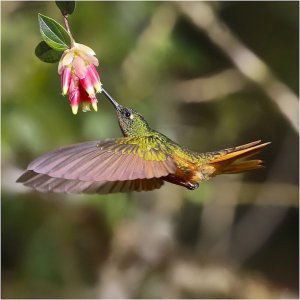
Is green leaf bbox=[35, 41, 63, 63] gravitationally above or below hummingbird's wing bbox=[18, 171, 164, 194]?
above

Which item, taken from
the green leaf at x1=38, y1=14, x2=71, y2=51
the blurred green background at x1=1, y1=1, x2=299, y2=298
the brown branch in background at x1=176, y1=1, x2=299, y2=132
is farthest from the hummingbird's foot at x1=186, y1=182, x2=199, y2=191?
the brown branch in background at x1=176, y1=1, x2=299, y2=132

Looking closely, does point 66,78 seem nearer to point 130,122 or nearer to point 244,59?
point 130,122

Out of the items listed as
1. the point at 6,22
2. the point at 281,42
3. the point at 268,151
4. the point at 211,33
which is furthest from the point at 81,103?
the point at 268,151

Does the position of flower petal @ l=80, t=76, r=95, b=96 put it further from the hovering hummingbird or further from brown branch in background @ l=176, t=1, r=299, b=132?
brown branch in background @ l=176, t=1, r=299, b=132

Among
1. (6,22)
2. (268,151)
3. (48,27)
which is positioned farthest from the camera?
(268,151)

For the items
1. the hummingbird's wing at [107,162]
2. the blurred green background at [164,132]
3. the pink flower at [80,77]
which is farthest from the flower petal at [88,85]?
the blurred green background at [164,132]

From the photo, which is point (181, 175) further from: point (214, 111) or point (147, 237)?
point (214, 111)

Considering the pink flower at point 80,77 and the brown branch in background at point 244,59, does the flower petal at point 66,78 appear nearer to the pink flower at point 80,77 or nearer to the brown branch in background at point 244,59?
the pink flower at point 80,77

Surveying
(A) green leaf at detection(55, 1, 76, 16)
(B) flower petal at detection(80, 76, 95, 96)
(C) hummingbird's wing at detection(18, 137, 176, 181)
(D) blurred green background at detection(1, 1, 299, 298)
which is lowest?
(C) hummingbird's wing at detection(18, 137, 176, 181)
